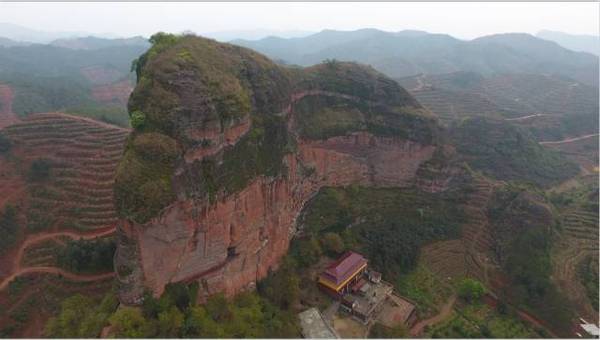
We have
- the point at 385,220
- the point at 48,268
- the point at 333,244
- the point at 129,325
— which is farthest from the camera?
the point at 385,220

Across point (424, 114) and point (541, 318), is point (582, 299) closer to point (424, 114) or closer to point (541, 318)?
point (541, 318)

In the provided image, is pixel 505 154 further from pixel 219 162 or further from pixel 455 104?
pixel 219 162

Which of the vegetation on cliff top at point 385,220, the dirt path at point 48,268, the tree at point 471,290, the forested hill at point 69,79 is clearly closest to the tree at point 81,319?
the dirt path at point 48,268

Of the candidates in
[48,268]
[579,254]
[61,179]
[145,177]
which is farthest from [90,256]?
[579,254]

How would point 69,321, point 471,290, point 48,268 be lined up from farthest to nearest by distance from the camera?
1. point 471,290
2. point 48,268
3. point 69,321

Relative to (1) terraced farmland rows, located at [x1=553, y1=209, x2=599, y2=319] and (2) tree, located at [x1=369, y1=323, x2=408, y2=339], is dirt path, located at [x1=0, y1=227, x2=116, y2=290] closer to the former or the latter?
(2) tree, located at [x1=369, y1=323, x2=408, y2=339]

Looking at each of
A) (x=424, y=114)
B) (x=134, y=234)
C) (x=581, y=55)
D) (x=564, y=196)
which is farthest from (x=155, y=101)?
(x=581, y=55)

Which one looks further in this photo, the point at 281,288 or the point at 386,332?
the point at 281,288
